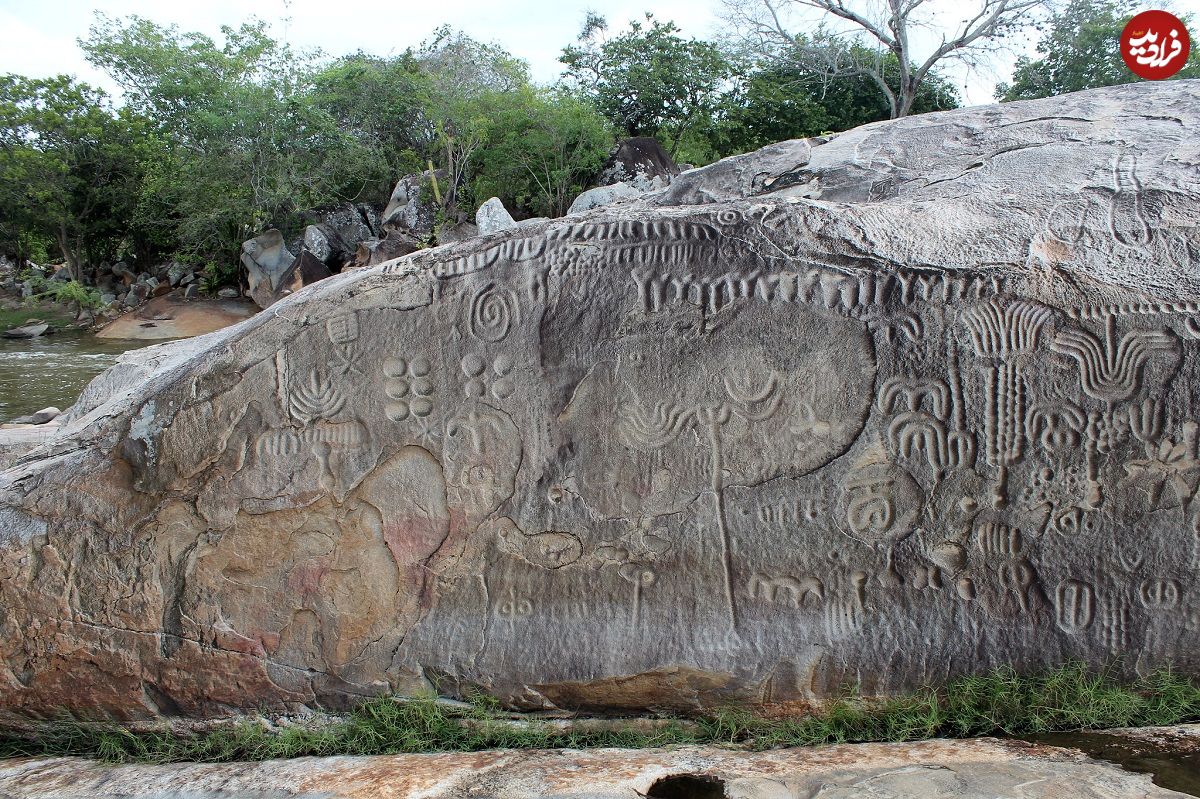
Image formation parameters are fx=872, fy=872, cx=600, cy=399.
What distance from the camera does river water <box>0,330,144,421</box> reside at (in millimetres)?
8703

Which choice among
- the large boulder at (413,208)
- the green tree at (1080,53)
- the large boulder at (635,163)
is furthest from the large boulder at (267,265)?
the green tree at (1080,53)

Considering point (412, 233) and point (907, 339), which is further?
point (412, 233)

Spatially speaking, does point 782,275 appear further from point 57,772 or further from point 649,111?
point 649,111

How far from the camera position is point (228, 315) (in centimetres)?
1598

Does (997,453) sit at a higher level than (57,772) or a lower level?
higher

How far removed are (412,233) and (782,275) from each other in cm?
1548

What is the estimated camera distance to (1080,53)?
16.2 m

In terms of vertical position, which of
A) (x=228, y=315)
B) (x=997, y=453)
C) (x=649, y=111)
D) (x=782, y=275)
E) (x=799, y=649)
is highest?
(x=649, y=111)

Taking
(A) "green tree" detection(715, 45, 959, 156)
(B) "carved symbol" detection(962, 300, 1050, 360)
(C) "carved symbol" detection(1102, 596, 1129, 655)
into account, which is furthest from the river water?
(A) "green tree" detection(715, 45, 959, 156)

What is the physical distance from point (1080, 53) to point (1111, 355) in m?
16.9

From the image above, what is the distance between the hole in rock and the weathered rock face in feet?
1.18

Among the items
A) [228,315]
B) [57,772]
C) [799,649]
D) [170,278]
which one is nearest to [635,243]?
[799,649]

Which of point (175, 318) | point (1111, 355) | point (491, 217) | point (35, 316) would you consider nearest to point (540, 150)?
point (491, 217)

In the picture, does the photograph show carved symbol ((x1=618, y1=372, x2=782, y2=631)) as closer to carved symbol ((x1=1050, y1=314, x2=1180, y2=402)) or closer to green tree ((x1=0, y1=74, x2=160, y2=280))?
carved symbol ((x1=1050, y1=314, x2=1180, y2=402))
